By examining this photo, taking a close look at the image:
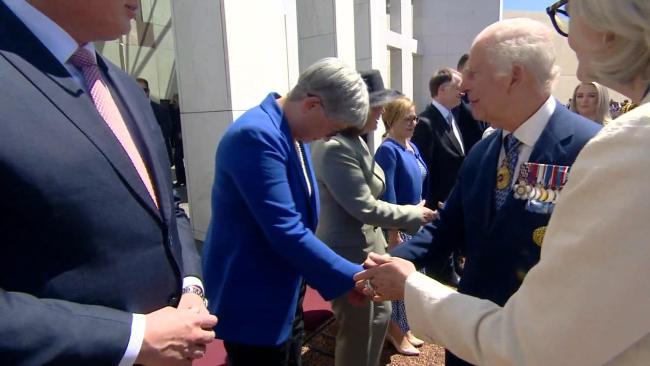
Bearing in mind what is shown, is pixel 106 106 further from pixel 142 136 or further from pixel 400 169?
pixel 400 169

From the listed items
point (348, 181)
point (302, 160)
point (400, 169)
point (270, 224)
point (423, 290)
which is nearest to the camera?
point (423, 290)

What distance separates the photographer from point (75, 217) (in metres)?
1.00

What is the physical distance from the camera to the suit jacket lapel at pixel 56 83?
3.35ft

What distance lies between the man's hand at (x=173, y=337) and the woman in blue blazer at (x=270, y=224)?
0.65 meters

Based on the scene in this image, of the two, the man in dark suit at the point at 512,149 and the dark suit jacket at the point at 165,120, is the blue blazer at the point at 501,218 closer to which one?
the man in dark suit at the point at 512,149

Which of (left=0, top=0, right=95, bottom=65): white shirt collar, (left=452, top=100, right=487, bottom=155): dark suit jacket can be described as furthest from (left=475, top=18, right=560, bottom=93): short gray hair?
(left=452, top=100, right=487, bottom=155): dark suit jacket

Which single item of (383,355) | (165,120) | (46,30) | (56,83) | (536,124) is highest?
(46,30)

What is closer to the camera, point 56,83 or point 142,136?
point 56,83

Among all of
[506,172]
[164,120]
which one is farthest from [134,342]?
[164,120]

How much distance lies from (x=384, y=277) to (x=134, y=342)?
90cm

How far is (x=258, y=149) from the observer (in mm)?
1761

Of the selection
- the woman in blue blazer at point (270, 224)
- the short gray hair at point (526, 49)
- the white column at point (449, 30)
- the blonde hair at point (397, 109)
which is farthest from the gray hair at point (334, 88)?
the white column at point (449, 30)

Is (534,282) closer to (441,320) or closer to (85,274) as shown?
(441,320)

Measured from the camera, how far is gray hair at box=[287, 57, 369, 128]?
1928 mm
